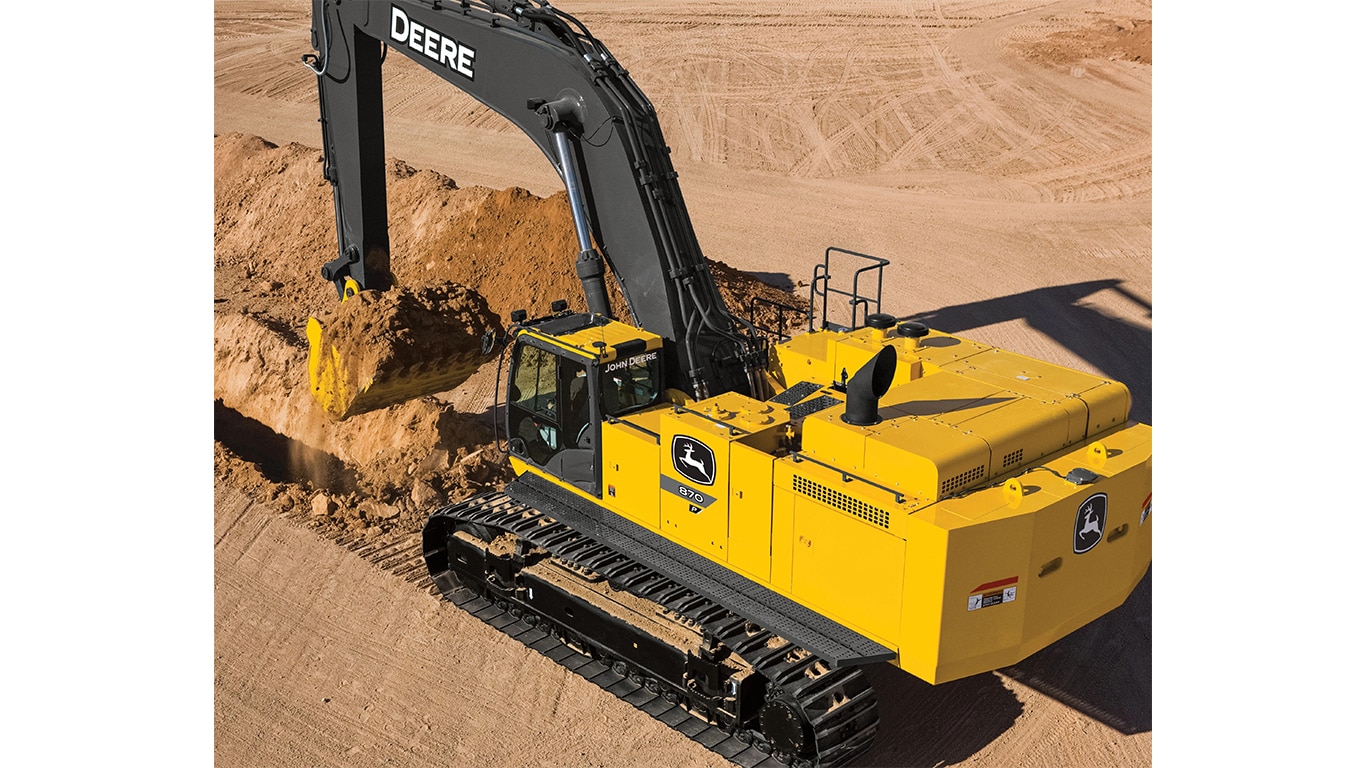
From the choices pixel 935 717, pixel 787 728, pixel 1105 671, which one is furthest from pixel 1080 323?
pixel 787 728

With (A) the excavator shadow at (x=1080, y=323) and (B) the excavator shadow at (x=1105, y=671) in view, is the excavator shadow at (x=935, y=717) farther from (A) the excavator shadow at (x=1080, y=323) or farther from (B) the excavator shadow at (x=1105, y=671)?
(A) the excavator shadow at (x=1080, y=323)

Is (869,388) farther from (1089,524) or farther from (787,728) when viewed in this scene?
(787,728)

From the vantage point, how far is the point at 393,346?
14.2m

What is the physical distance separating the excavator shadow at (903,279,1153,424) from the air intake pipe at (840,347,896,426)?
9.05 m

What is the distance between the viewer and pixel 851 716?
35.2ft

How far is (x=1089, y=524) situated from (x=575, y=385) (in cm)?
481

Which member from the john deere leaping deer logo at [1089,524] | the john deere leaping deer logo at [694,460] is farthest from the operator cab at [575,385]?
the john deere leaping deer logo at [1089,524]

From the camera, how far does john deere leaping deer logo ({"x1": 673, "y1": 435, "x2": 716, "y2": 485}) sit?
11492mm

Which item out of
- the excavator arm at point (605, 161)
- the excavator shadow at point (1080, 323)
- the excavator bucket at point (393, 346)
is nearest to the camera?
the excavator arm at point (605, 161)

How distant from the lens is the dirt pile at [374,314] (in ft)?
48.6

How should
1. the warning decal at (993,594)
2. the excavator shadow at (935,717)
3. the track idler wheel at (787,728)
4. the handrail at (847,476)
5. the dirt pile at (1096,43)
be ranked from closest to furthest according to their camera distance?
the warning decal at (993,594), the handrail at (847,476), the track idler wheel at (787,728), the excavator shadow at (935,717), the dirt pile at (1096,43)

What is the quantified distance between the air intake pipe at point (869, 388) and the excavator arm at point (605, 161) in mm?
2130

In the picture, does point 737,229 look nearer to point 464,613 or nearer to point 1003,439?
point 464,613

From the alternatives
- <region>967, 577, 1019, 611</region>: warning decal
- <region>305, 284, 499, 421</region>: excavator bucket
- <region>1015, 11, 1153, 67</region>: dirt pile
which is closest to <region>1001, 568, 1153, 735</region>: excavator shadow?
<region>967, 577, 1019, 611</region>: warning decal
